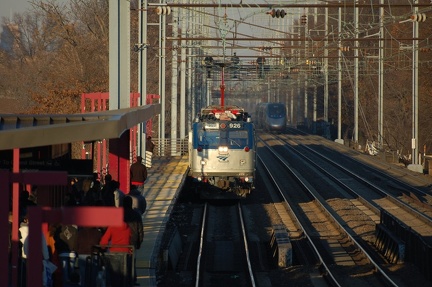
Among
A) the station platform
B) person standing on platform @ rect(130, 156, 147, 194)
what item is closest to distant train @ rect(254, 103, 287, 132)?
the station platform

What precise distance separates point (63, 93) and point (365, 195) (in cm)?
1300

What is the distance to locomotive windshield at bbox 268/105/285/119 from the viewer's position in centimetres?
7900

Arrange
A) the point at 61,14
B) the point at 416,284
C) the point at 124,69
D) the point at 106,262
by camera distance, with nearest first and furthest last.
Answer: the point at 106,262
the point at 416,284
the point at 124,69
the point at 61,14

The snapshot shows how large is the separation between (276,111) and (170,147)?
1320 inches

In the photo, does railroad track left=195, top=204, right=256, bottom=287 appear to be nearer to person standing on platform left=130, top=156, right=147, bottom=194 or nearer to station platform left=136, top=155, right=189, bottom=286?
station platform left=136, top=155, right=189, bottom=286

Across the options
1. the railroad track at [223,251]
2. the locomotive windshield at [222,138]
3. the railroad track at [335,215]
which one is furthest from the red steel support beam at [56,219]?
the locomotive windshield at [222,138]

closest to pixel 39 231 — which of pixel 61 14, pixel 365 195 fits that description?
pixel 365 195

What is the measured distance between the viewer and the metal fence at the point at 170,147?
4542cm

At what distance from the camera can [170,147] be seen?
47.0m

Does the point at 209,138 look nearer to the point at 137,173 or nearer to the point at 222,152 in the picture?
the point at 222,152

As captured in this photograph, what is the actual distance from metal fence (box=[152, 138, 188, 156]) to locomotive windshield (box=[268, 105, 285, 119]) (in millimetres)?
31150

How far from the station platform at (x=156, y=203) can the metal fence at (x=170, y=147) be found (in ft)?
2.90

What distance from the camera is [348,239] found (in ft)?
72.3

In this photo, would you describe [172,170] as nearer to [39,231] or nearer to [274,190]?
[274,190]
